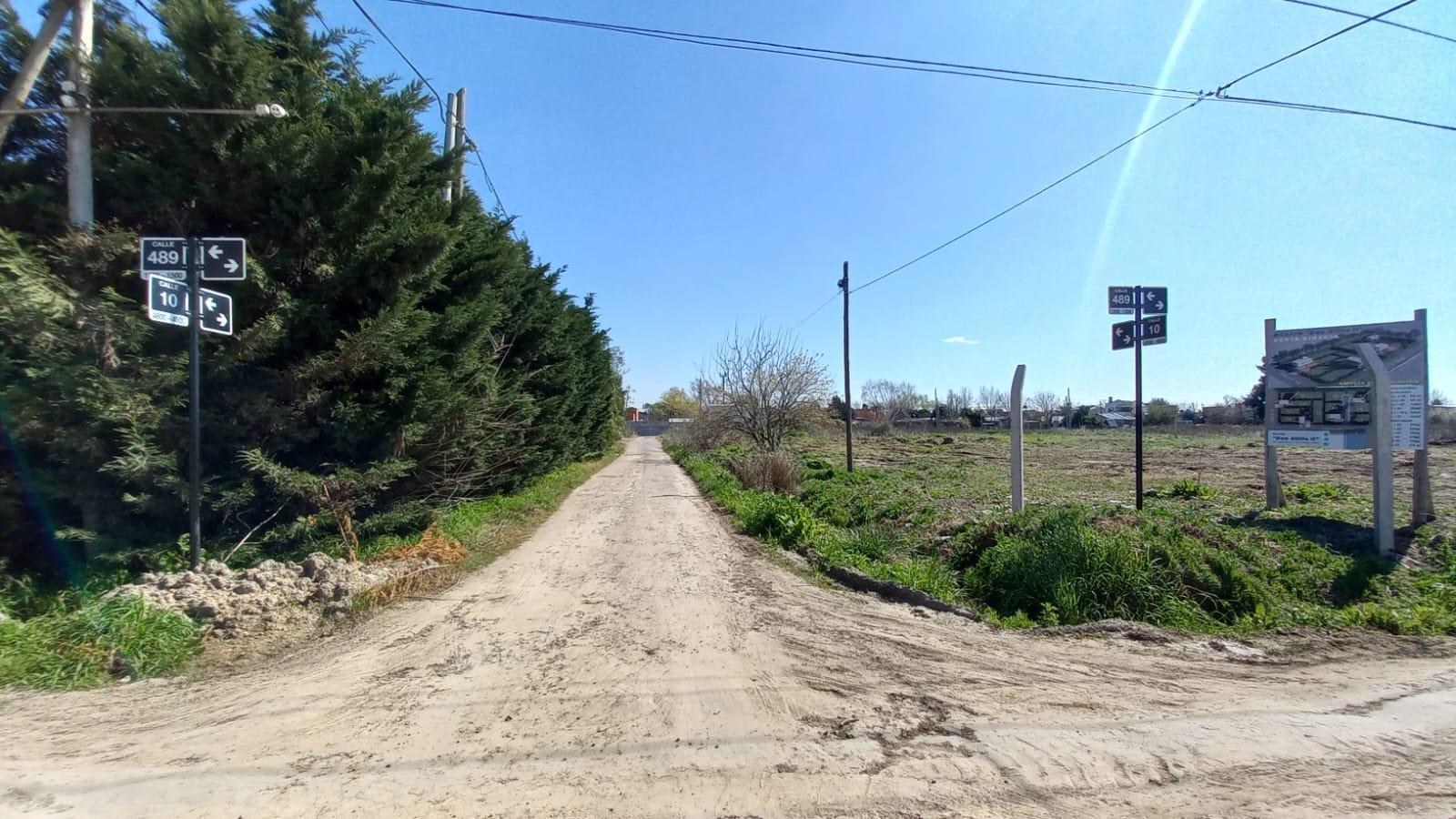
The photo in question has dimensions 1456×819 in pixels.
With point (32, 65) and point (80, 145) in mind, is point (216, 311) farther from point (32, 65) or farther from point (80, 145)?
point (32, 65)

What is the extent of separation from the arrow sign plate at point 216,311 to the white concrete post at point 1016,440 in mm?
9003

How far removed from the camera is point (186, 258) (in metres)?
5.93

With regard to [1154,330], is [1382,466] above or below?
below

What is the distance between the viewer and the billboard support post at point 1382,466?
7727 mm

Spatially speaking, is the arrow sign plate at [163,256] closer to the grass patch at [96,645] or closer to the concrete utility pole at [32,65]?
the concrete utility pole at [32,65]

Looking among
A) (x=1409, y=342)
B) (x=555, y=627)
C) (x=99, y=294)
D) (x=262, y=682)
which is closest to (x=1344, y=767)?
(x=555, y=627)

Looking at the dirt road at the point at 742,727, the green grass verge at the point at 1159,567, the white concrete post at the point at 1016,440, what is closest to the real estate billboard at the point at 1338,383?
the green grass verge at the point at 1159,567

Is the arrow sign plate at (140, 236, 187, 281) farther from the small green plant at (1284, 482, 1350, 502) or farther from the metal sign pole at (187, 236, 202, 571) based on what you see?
the small green plant at (1284, 482, 1350, 502)

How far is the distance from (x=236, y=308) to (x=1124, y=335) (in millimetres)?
11009

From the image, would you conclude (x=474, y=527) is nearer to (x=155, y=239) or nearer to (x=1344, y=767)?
(x=155, y=239)

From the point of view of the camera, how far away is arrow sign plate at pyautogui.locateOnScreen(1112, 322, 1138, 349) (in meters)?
9.30

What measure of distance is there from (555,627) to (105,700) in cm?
289

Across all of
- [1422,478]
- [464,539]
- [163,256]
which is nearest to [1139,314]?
[1422,478]

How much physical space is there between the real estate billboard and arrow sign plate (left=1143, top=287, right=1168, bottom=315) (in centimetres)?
229
